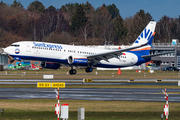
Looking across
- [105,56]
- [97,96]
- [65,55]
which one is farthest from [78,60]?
[97,96]

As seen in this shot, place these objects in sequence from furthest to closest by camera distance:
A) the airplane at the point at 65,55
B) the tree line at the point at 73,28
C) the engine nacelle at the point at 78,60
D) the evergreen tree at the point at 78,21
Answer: the evergreen tree at the point at 78,21 → the tree line at the point at 73,28 → the engine nacelle at the point at 78,60 → the airplane at the point at 65,55

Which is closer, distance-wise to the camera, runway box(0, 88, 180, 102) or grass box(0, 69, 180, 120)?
grass box(0, 69, 180, 120)

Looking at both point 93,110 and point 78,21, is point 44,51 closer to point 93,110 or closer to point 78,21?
point 93,110

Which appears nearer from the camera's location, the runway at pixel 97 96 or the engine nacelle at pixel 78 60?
the runway at pixel 97 96

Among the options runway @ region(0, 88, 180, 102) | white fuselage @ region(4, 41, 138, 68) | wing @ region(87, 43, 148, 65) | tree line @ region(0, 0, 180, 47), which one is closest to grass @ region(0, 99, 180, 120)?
runway @ region(0, 88, 180, 102)

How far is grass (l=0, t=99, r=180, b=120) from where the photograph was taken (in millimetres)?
20609

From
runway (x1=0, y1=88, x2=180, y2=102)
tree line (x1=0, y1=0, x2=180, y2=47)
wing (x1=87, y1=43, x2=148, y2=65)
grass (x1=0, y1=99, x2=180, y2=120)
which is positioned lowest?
grass (x1=0, y1=99, x2=180, y2=120)

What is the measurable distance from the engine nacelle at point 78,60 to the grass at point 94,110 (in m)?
24.2

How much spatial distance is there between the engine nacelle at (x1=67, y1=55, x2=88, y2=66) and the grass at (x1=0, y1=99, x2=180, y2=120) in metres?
24.2

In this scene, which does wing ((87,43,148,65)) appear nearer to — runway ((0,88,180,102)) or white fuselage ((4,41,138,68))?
white fuselage ((4,41,138,68))

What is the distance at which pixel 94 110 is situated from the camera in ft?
76.5

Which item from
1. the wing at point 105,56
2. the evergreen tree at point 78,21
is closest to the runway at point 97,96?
the wing at point 105,56

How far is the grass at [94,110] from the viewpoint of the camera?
2061 centimetres

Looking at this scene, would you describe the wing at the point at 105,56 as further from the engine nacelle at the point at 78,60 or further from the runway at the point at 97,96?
the runway at the point at 97,96
